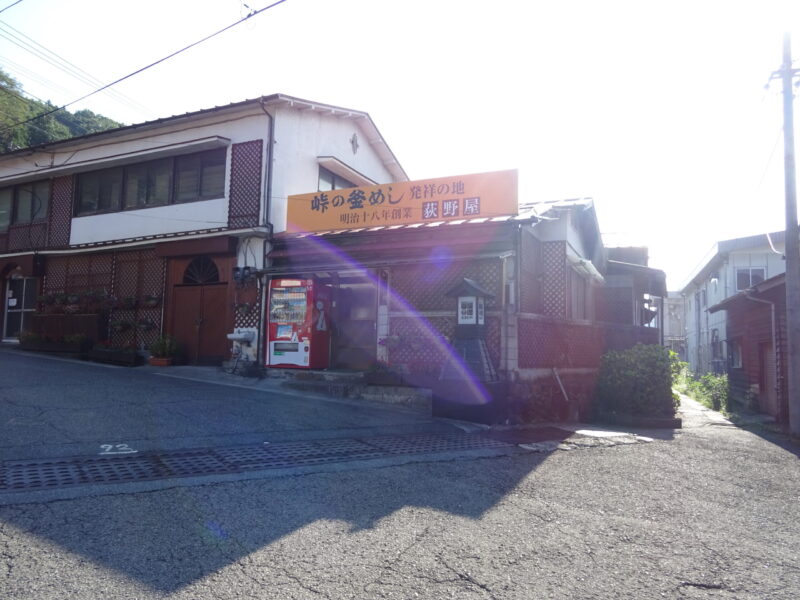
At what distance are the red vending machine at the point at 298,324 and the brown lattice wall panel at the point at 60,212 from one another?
26.6 ft

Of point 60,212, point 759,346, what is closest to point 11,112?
point 60,212

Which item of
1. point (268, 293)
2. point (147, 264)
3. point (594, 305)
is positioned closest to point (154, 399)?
point (268, 293)

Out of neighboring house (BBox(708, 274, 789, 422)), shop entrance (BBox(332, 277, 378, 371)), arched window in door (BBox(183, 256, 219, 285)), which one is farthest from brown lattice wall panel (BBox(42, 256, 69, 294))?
neighboring house (BBox(708, 274, 789, 422))

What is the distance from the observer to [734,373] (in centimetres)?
1892

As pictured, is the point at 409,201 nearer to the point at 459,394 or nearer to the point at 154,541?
the point at 459,394

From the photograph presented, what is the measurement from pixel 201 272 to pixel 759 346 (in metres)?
15.0

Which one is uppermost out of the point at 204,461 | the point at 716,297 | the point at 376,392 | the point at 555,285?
the point at 716,297

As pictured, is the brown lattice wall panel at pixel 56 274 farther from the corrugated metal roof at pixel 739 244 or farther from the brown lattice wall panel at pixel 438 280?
the corrugated metal roof at pixel 739 244

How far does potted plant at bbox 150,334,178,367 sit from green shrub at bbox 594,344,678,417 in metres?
9.60

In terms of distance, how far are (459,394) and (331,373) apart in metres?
3.21

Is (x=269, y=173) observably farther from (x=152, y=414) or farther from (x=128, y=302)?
(x=152, y=414)

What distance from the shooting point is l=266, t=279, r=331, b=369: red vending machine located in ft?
39.2

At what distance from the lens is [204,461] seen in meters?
5.59

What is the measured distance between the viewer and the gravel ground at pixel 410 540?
3150 mm
